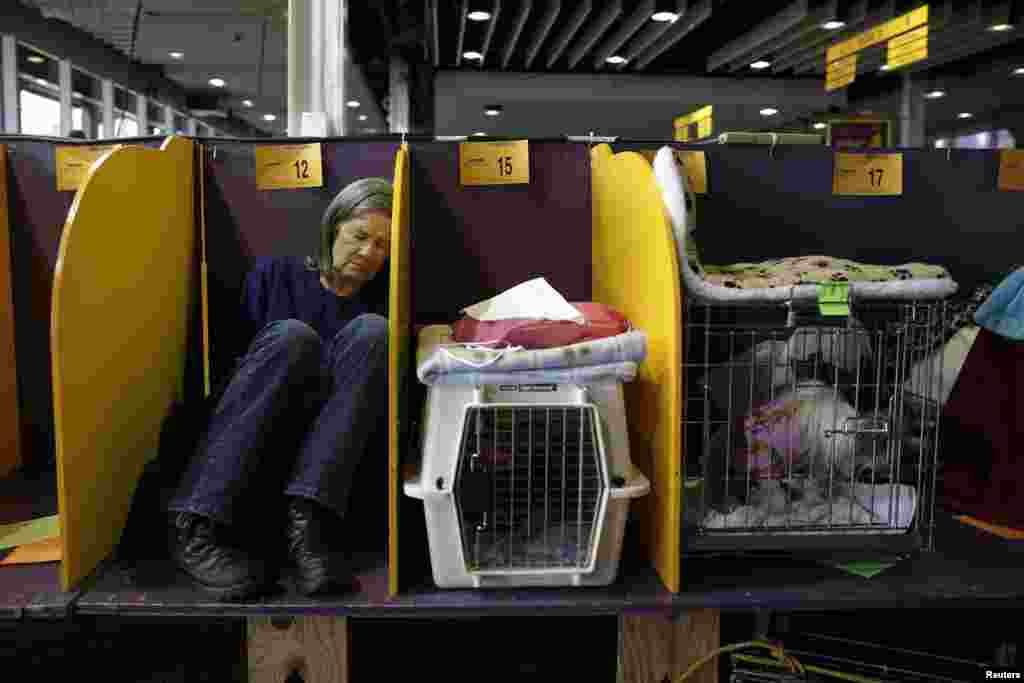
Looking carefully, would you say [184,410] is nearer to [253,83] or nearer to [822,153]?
[822,153]

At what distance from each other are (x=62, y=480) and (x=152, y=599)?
0.24 m

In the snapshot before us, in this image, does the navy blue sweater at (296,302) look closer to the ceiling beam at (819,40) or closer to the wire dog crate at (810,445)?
the wire dog crate at (810,445)

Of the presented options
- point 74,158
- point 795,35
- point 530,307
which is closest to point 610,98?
point 795,35

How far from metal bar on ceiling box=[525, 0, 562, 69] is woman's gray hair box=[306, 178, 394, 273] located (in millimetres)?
5430

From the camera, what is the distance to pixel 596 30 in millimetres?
7398

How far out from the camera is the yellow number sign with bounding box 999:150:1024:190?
2008 mm

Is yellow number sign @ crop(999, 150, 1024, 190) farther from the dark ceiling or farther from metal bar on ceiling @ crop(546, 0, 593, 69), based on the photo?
metal bar on ceiling @ crop(546, 0, 593, 69)

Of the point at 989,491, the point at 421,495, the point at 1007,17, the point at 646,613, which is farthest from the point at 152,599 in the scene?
the point at 1007,17

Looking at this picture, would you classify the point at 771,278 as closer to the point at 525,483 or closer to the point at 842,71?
the point at 525,483

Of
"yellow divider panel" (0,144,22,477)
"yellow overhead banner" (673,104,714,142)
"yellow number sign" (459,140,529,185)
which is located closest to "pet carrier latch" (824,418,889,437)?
"yellow number sign" (459,140,529,185)

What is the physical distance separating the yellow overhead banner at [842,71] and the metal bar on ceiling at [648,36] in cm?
154

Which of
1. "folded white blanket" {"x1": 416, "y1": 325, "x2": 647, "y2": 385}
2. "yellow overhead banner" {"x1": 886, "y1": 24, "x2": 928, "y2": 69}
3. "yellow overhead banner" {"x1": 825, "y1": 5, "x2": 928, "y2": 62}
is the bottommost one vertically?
"folded white blanket" {"x1": 416, "y1": 325, "x2": 647, "y2": 385}

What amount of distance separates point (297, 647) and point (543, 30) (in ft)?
22.6

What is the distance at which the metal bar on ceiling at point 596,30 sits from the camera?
262 inches
